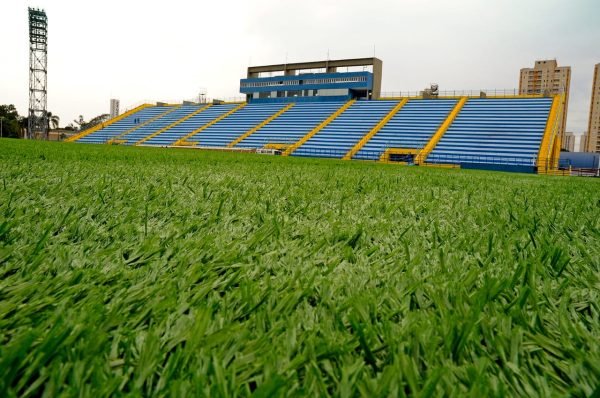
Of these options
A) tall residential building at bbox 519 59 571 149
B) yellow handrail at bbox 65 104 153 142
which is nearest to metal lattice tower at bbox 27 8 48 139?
yellow handrail at bbox 65 104 153 142

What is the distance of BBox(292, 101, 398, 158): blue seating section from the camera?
20.6 metres

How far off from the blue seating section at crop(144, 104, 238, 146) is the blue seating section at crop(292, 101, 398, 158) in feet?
32.0

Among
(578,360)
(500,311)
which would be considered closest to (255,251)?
(500,311)

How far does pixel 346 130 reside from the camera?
23.1 metres

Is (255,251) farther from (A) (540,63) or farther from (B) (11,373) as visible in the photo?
(A) (540,63)

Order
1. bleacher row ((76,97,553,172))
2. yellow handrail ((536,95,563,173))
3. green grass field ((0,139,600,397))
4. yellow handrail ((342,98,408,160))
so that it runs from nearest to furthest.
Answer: green grass field ((0,139,600,397)), yellow handrail ((536,95,563,173)), bleacher row ((76,97,553,172)), yellow handrail ((342,98,408,160))

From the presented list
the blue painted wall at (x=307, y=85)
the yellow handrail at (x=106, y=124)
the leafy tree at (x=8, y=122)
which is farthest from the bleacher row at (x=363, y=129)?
the leafy tree at (x=8, y=122)

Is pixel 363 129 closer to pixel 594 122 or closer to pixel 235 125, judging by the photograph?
pixel 235 125

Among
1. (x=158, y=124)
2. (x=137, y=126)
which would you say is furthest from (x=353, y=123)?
(x=137, y=126)

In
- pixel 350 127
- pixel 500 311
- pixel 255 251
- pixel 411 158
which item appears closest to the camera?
pixel 500 311

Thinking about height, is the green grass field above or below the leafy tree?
below

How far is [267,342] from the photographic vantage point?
1.75 feet

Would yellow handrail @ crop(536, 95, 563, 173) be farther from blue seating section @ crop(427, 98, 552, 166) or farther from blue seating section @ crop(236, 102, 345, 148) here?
blue seating section @ crop(236, 102, 345, 148)

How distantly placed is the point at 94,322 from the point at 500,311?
2.09 ft
